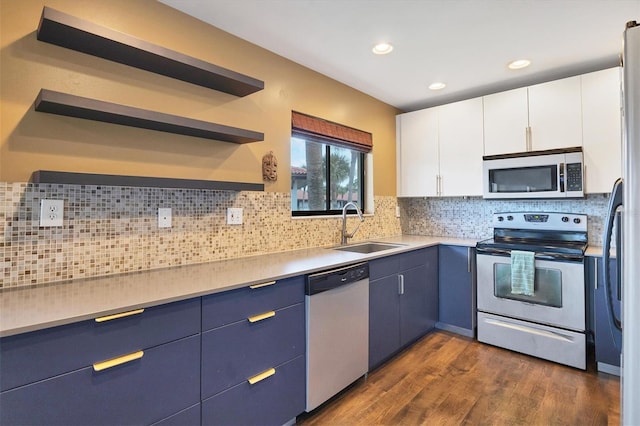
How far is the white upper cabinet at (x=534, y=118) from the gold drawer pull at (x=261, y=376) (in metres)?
2.72

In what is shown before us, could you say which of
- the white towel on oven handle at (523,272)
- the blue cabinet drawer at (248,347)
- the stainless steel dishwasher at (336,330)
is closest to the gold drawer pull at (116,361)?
the blue cabinet drawer at (248,347)

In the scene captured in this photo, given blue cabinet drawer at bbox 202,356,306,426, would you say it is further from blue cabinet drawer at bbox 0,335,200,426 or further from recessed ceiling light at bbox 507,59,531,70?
recessed ceiling light at bbox 507,59,531,70

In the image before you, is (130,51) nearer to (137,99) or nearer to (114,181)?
(137,99)

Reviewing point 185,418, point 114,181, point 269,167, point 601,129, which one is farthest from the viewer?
point 601,129

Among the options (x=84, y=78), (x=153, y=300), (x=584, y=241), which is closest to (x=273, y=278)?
(x=153, y=300)

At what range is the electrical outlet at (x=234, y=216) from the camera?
6.88ft

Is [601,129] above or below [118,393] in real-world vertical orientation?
above

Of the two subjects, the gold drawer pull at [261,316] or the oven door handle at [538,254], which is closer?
the gold drawer pull at [261,316]

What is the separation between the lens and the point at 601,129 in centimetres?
250

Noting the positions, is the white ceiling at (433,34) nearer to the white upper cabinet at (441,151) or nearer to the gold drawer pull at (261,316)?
the white upper cabinet at (441,151)

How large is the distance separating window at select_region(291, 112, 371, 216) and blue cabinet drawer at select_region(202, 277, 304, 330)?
1.01m

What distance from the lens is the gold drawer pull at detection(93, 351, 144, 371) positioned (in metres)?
1.08

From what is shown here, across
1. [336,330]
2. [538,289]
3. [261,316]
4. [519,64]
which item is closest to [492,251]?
[538,289]

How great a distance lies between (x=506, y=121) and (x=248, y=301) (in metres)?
2.80
